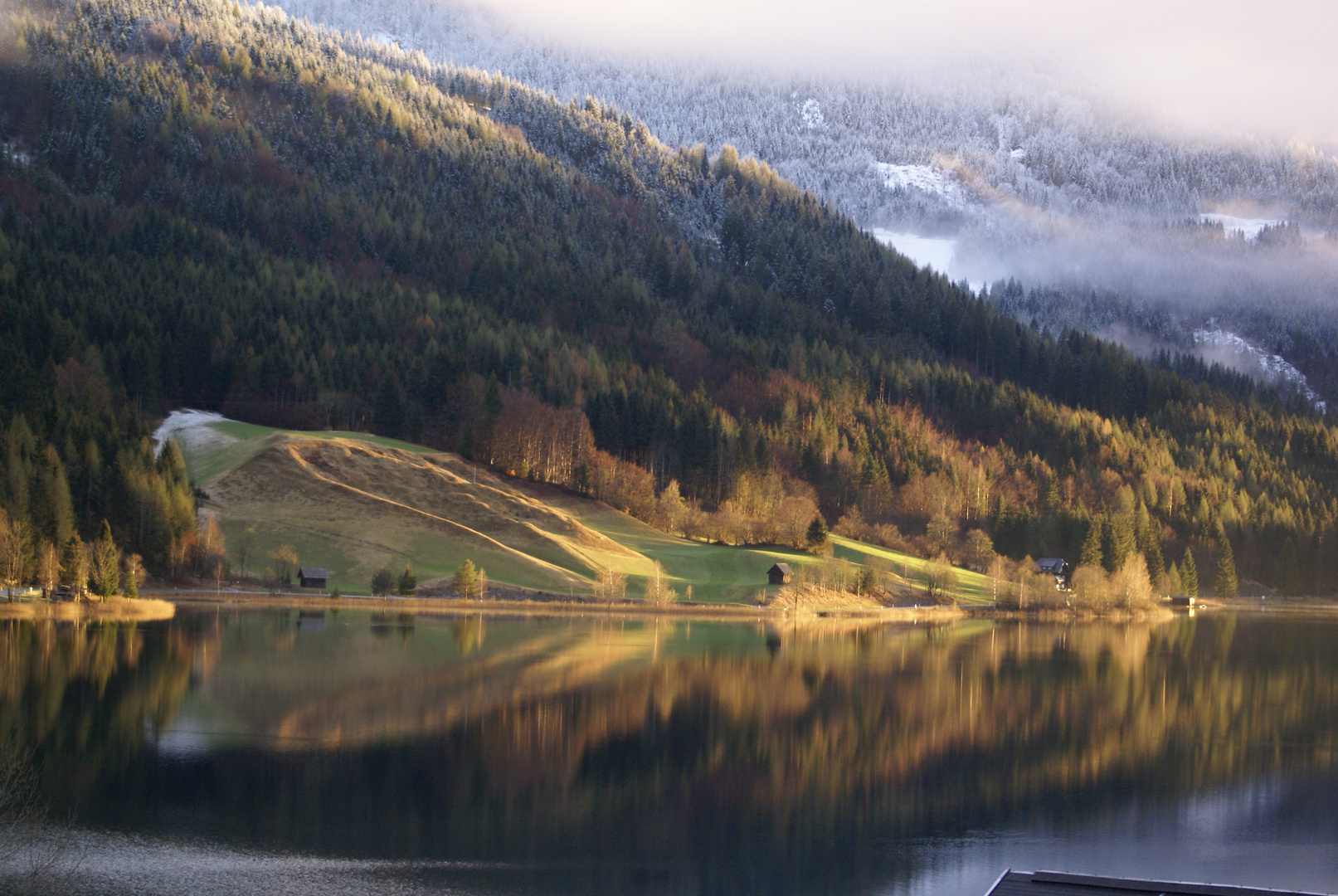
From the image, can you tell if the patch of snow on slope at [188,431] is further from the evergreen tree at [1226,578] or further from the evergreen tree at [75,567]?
the evergreen tree at [1226,578]

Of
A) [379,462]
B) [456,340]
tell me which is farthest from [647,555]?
[456,340]

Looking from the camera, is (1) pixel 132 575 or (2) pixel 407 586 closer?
(1) pixel 132 575

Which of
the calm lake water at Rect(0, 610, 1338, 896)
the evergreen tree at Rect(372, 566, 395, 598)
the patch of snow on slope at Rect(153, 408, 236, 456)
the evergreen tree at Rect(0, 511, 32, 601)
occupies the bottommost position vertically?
the calm lake water at Rect(0, 610, 1338, 896)

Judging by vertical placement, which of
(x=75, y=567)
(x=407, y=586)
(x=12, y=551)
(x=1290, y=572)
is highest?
(x=1290, y=572)

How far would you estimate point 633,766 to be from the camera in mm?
43312

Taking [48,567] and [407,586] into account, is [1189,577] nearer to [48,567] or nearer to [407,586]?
[407,586]

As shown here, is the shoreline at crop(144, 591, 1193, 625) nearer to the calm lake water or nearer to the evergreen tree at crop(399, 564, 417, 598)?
the evergreen tree at crop(399, 564, 417, 598)

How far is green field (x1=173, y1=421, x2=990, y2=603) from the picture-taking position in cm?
10600

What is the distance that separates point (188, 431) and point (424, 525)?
1396 inches

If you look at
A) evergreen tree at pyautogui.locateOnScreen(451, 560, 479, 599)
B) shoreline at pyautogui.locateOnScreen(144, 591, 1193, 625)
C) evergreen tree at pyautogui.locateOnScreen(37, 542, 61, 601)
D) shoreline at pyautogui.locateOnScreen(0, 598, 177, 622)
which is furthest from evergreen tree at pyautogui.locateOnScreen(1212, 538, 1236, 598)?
evergreen tree at pyautogui.locateOnScreen(37, 542, 61, 601)

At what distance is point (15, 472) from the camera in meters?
86.1

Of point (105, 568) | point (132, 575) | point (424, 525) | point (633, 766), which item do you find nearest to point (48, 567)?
point (105, 568)

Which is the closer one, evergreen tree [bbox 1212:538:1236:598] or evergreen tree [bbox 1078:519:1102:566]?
evergreen tree [bbox 1078:519:1102:566]

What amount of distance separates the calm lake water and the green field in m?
28.8
